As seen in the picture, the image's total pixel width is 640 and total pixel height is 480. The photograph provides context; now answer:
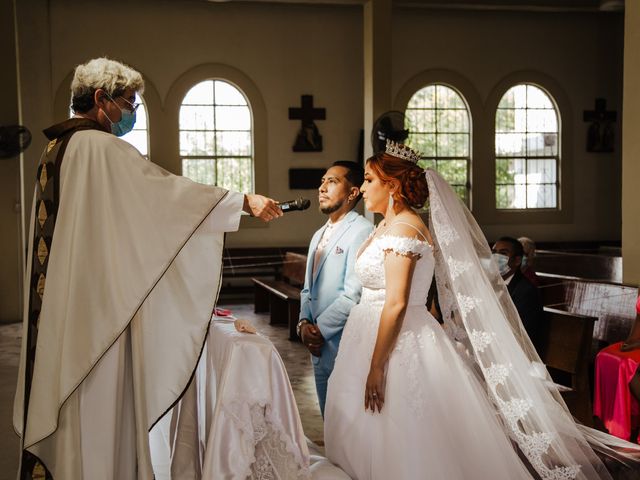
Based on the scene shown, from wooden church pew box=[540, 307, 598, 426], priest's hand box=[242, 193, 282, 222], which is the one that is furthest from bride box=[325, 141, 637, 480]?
wooden church pew box=[540, 307, 598, 426]

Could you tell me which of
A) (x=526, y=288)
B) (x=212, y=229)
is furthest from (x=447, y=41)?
(x=212, y=229)

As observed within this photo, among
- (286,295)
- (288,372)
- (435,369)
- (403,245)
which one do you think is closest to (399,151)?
(403,245)

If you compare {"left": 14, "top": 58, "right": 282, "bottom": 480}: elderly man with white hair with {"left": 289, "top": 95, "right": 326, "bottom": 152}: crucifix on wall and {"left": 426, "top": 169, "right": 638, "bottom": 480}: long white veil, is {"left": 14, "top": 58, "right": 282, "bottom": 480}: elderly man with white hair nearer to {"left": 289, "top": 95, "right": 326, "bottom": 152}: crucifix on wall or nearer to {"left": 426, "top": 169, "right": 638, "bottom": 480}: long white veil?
{"left": 426, "top": 169, "right": 638, "bottom": 480}: long white veil

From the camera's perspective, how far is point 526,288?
4621mm

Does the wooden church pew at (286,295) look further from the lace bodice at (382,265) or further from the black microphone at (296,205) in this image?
the black microphone at (296,205)

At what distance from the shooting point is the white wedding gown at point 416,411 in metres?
3.16

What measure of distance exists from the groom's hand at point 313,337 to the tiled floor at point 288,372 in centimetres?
85

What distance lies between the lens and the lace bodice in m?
3.25

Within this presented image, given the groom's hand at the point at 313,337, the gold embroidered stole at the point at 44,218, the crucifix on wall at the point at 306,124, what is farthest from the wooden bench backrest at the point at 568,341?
the crucifix on wall at the point at 306,124

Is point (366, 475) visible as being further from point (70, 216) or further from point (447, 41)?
point (447, 41)

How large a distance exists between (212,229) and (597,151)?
36.8 ft

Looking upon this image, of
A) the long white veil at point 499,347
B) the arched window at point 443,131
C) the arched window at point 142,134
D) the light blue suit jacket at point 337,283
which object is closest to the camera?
the long white veil at point 499,347

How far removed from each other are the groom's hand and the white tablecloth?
890 millimetres

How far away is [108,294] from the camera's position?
290 cm
